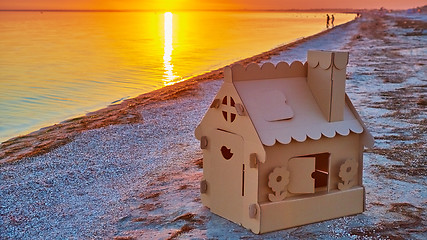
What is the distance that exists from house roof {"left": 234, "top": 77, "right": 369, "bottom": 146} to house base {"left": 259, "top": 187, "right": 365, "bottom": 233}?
747mm

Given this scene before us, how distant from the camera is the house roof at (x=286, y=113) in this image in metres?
5.31

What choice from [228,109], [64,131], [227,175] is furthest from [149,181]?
[64,131]

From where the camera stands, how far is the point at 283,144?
17.6 ft

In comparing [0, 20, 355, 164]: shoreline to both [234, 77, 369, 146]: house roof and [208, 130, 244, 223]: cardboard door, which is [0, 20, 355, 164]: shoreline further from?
[234, 77, 369, 146]: house roof

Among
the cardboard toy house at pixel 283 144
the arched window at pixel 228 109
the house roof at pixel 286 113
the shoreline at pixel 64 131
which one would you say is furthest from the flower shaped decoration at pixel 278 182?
the shoreline at pixel 64 131

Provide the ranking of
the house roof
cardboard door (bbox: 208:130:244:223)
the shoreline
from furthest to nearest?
1. the shoreline
2. cardboard door (bbox: 208:130:244:223)
3. the house roof

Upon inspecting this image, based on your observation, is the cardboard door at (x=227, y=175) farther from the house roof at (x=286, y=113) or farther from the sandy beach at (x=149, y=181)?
the house roof at (x=286, y=113)

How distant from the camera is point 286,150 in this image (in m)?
5.41

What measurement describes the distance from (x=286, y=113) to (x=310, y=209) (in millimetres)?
1153

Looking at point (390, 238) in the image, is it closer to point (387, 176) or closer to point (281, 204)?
point (281, 204)

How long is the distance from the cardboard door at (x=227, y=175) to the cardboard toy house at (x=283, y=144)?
1cm

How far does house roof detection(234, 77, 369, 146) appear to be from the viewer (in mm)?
5312

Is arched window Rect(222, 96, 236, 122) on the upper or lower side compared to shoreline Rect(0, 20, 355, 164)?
upper

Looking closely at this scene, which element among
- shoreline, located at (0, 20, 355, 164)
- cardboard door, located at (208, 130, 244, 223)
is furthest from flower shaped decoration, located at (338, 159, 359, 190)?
shoreline, located at (0, 20, 355, 164)
